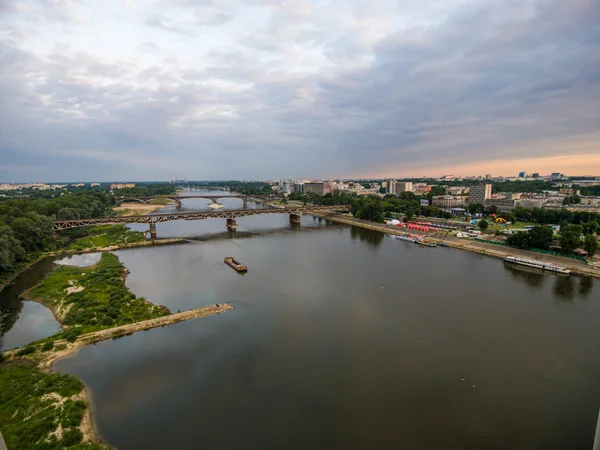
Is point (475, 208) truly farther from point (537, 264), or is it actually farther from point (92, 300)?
point (92, 300)

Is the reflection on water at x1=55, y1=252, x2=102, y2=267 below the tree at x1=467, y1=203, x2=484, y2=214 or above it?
below

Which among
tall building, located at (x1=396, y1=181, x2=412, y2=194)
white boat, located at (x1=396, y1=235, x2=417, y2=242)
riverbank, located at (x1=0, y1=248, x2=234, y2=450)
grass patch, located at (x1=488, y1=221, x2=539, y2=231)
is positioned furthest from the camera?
tall building, located at (x1=396, y1=181, x2=412, y2=194)

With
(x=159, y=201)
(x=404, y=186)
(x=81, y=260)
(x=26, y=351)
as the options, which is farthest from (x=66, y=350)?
(x=404, y=186)

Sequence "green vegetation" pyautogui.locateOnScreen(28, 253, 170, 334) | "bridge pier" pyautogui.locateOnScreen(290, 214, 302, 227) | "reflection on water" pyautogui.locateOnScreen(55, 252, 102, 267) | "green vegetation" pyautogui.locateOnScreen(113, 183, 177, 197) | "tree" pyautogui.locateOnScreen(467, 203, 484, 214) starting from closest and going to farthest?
"green vegetation" pyautogui.locateOnScreen(28, 253, 170, 334) < "reflection on water" pyautogui.locateOnScreen(55, 252, 102, 267) < "bridge pier" pyautogui.locateOnScreen(290, 214, 302, 227) < "tree" pyautogui.locateOnScreen(467, 203, 484, 214) < "green vegetation" pyautogui.locateOnScreen(113, 183, 177, 197)

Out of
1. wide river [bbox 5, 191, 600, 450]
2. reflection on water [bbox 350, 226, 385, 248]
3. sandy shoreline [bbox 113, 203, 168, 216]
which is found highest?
sandy shoreline [bbox 113, 203, 168, 216]

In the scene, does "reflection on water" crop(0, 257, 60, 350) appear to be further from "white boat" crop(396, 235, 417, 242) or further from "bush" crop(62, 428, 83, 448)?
"white boat" crop(396, 235, 417, 242)

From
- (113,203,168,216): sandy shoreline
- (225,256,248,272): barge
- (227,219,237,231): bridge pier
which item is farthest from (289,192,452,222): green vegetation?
(113,203,168,216): sandy shoreline

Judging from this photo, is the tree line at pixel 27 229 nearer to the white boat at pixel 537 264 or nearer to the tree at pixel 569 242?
the white boat at pixel 537 264
